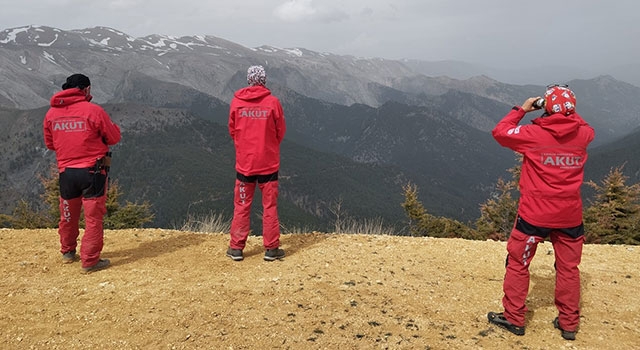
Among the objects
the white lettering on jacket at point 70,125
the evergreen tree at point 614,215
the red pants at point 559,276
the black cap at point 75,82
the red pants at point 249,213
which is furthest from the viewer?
the evergreen tree at point 614,215

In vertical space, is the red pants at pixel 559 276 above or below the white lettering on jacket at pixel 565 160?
below

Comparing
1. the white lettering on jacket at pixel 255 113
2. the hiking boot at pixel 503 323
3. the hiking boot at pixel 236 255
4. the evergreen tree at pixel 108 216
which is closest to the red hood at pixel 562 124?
the hiking boot at pixel 503 323

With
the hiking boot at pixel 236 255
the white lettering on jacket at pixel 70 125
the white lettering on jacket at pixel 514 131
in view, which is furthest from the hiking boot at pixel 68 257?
the white lettering on jacket at pixel 514 131

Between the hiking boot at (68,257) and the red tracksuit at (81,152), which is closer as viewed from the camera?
the red tracksuit at (81,152)

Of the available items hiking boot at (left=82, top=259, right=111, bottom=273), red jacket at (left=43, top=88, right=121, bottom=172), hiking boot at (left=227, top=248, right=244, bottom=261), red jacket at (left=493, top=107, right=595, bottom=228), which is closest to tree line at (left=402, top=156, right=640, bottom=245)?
red jacket at (left=493, top=107, right=595, bottom=228)

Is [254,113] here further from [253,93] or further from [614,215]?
[614,215]

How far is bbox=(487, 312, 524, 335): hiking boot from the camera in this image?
4004mm

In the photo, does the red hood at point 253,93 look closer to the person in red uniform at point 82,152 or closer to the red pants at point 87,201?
the person in red uniform at point 82,152

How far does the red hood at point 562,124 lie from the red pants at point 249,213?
3.44 metres

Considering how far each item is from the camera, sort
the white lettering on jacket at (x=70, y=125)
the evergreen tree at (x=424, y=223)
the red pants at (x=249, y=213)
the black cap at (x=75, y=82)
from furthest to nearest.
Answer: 1. the evergreen tree at (x=424, y=223)
2. the red pants at (x=249, y=213)
3. the black cap at (x=75, y=82)
4. the white lettering on jacket at (x=70, y=125)

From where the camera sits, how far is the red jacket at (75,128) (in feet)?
17.3

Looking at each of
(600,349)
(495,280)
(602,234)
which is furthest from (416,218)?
(600,349)

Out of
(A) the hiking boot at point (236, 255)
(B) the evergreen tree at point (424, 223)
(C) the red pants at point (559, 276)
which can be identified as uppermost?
(C) the red pants at point (559, 276)

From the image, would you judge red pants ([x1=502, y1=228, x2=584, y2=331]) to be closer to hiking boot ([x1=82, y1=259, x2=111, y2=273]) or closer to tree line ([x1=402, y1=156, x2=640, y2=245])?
hiking boot ([x1=82, y1=259, x2=111, y2=273])
